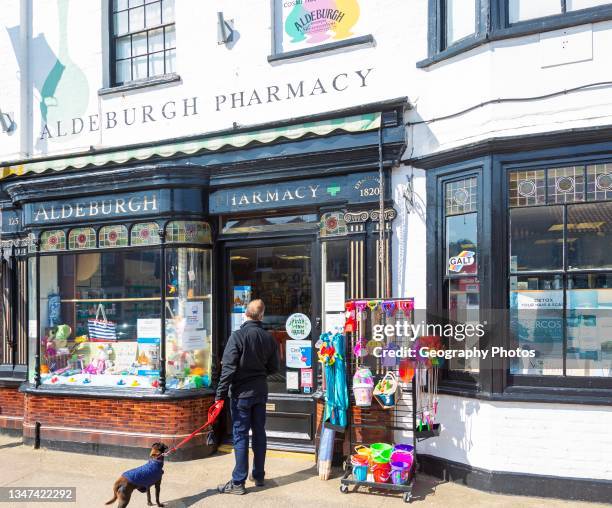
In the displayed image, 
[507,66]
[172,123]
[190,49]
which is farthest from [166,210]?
[507,66]

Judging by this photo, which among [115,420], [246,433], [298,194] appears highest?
[298,194]

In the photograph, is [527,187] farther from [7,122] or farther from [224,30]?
[7,122]

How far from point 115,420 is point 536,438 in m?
4.77

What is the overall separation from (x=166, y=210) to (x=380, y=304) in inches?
116

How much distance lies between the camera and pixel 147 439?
7043mm

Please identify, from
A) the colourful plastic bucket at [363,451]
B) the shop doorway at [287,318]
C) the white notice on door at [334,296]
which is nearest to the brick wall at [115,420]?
the shop doorway at [287,318]

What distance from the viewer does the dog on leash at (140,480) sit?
489 cm

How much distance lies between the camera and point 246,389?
18.9 feet

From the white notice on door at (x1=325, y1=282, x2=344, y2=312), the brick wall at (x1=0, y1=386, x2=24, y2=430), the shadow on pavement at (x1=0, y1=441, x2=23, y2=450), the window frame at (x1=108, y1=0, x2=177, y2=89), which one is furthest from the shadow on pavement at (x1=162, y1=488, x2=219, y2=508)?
the window frame at (x1=108, y1=0, x2=177, y2=89)

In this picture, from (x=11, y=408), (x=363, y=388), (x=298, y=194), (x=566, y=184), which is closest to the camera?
(x=566, y=184)

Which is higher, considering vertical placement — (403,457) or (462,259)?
(462,259)

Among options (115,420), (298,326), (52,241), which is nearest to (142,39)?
(52,241)

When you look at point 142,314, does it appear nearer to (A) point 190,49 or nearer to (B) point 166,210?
(B) point 166,210

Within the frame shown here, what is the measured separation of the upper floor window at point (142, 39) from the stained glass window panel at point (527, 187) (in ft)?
15.3
